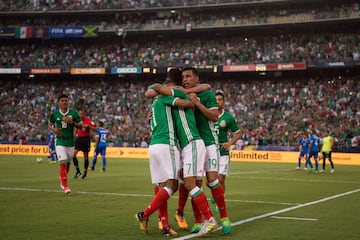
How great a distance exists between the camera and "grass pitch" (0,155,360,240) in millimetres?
8688

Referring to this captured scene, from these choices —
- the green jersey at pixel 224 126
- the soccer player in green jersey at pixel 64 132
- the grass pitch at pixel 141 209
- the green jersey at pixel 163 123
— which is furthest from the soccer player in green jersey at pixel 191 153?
the soccer player in green jersey at pixel 64 132

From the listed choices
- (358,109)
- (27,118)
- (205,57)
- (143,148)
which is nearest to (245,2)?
(205,57)

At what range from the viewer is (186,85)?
29.0 feet

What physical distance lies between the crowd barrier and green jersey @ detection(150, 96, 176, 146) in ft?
107

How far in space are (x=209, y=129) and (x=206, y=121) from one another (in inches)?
5.8

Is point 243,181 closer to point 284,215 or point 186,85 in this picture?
point 284,215

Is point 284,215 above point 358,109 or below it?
below

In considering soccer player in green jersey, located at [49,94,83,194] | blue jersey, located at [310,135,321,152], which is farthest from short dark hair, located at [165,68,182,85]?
blue jersey, located at [310,135,321,152]

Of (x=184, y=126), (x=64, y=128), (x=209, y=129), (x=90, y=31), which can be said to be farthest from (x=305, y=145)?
(x=90, y=31)

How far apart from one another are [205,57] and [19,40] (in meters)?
23.0

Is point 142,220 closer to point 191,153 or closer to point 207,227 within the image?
point 207,227

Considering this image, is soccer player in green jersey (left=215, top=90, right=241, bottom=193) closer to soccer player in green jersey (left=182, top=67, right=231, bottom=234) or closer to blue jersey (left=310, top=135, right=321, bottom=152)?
soccer player in green jersey (left=182, top=67, right=231, bottom=234)

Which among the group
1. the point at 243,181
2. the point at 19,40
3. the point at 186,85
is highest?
the point at 19,40

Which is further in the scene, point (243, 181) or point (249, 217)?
point (243, 181)
